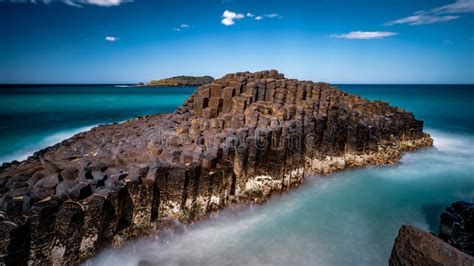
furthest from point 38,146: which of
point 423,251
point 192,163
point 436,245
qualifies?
point 436,245

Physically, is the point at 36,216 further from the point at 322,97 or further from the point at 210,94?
the point at 322,97

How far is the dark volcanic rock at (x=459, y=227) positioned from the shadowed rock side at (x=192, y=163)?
151 inches

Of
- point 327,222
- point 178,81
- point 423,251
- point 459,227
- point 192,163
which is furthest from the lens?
point 178,81

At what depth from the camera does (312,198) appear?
8.13 meters

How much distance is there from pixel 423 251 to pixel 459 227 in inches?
93.8

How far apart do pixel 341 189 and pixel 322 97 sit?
463cm

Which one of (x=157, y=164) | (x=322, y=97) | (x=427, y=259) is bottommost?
(x=427, y=259)

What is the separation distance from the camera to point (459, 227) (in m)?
5.19

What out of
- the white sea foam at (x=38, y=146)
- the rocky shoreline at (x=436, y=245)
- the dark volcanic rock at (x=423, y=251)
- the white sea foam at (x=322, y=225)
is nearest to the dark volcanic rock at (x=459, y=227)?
the rocky shoreline at (x=436, y=245)

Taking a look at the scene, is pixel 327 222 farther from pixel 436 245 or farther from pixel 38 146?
pixel 38 146

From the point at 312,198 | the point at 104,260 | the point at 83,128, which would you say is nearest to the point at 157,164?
the point at 104,260

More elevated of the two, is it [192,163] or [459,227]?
[192,163]

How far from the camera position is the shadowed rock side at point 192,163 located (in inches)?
184

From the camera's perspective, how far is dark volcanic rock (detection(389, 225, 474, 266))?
3.21 metres
